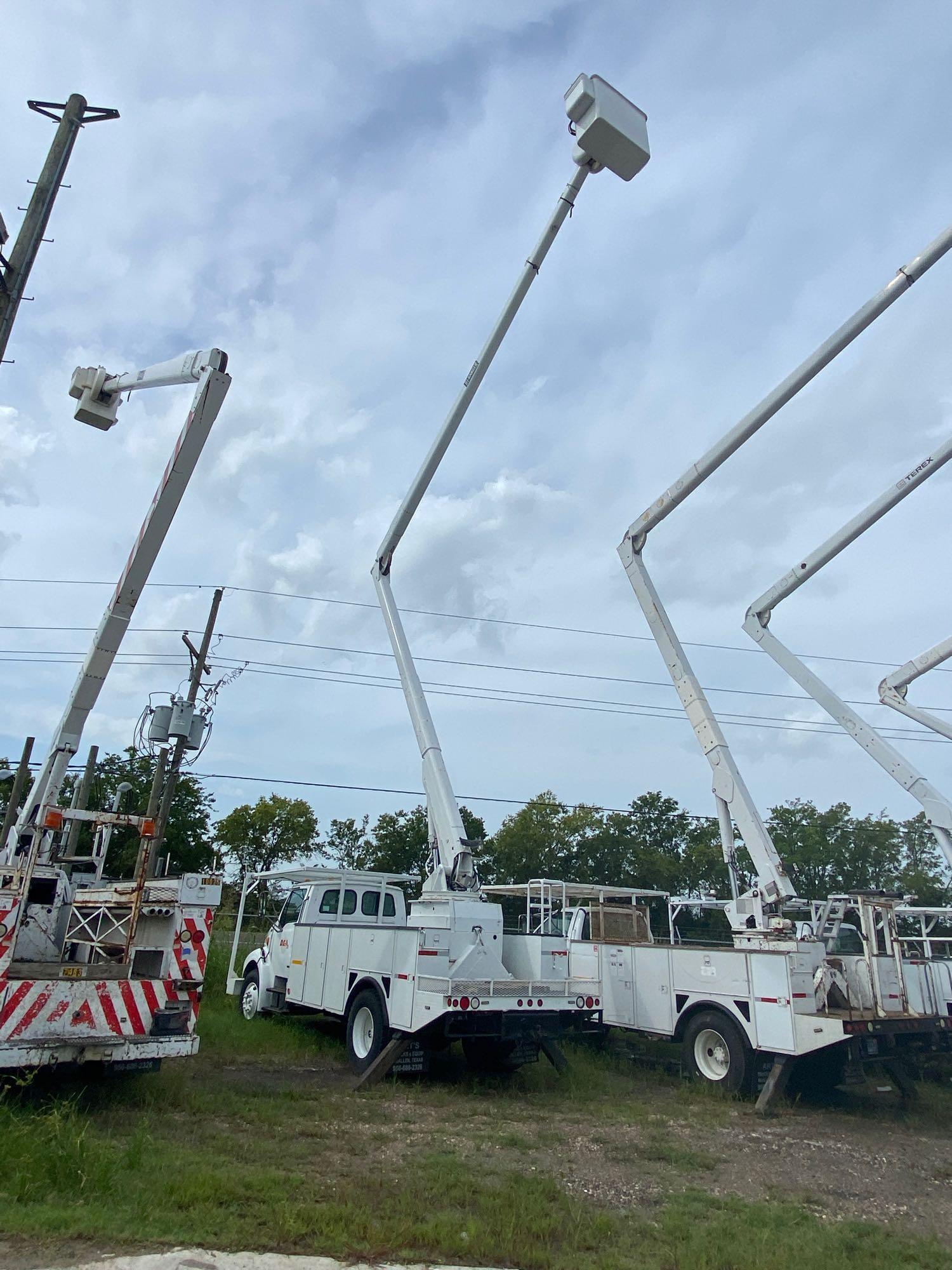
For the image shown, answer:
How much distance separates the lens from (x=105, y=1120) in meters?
7.32

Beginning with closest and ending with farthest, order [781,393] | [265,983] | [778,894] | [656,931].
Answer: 1. [778,894]
2. [781,393]
3. [265,983]
4. [656,931]

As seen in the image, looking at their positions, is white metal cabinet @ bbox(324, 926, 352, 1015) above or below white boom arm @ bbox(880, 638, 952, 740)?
below

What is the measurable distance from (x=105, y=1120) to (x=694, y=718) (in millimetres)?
8972

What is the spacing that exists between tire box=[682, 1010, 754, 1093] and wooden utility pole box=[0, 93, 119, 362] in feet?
34.9

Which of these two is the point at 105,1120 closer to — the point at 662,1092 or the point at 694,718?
the point at 662,1092

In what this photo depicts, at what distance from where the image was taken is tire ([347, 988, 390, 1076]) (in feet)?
34.0

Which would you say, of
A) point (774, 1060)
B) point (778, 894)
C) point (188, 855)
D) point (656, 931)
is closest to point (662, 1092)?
point (774, 1060)

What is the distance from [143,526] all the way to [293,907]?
7195 mm

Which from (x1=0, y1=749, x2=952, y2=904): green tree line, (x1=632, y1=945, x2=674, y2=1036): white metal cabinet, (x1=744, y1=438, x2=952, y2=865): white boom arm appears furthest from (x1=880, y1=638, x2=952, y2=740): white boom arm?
(x1=0, y1=749, x2=952, y2=904): green tree line

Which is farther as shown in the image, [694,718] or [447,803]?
[694,718]

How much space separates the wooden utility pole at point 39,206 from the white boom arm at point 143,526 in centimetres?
152

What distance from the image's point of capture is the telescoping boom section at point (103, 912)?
7.18 m

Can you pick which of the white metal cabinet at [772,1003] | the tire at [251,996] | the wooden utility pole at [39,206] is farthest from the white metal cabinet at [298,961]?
the wooden utility pole at [39,206]

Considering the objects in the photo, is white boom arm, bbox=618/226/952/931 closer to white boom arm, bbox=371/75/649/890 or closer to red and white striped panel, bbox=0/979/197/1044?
white boom arm, bbox=371/75/649/890
